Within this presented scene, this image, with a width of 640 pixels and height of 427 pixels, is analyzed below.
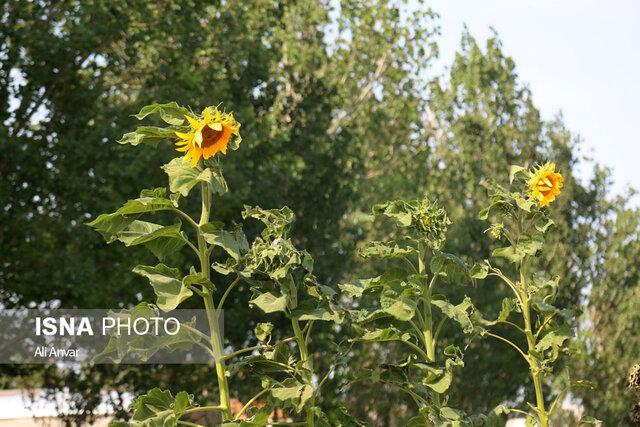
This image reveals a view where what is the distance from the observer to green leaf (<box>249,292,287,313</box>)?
213 centimetres

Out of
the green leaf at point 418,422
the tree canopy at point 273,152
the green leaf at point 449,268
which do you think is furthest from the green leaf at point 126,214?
the tree canopy at point 273,152

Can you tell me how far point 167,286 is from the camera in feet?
6.88

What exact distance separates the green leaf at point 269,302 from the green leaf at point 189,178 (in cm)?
34

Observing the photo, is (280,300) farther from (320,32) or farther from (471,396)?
(320,32)

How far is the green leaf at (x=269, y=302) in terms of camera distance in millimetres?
2129

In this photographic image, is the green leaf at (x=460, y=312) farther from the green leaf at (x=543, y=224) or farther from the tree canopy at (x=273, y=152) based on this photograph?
the tree canopy at (x=273, y=152)

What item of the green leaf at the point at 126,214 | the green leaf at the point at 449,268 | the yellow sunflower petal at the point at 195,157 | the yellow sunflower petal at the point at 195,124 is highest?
the yellow sunflower petal at the point at 195,124

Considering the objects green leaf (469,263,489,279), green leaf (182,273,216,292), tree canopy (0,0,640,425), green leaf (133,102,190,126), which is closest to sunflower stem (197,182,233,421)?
green leaf (182,273,216,292)

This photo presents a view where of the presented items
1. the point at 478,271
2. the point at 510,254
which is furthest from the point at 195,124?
the point at 510,254

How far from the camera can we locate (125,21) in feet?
27.8

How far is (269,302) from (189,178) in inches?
17.4

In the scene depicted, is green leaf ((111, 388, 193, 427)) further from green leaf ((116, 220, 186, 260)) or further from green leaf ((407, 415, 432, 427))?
green leaf ((407, 415, 432, 427))

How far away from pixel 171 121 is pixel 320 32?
37.8 ft

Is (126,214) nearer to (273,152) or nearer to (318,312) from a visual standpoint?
Result: (318,312)
